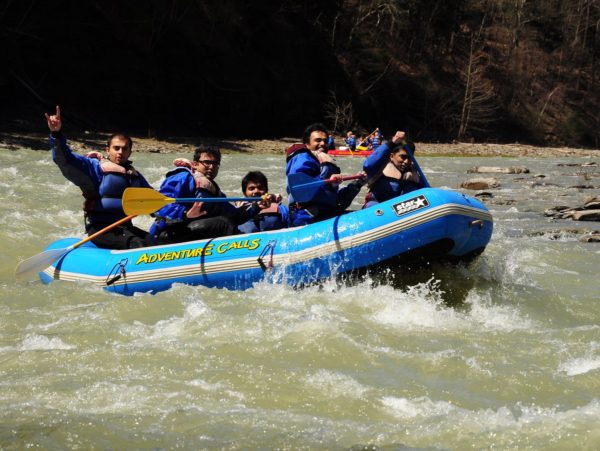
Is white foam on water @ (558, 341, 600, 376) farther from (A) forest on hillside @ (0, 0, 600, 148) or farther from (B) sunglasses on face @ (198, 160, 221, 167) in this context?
(A) forest on hillside @ (0, 0, 600, 148)

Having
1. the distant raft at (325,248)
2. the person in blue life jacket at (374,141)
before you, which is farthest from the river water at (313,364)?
the person in blue life jacket at (374,141)

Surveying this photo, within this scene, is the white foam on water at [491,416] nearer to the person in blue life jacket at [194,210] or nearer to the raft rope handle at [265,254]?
the raft rope handle at [265,254]

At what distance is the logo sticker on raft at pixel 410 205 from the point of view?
5680mm

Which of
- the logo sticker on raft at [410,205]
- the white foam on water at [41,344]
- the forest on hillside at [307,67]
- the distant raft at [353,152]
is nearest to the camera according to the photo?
the white foam on water at [41,344]

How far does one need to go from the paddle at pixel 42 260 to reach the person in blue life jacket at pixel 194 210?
28 centimetres

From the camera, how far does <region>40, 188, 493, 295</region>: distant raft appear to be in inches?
225

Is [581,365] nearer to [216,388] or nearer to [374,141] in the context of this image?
[216,388]

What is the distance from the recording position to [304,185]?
6.20 m

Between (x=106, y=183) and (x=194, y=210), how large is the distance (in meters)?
0.75

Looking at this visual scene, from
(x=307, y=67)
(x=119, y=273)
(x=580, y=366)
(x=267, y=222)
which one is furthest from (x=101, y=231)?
(x=307, y=67)

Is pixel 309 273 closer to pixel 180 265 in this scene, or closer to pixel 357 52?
pixel 180 265

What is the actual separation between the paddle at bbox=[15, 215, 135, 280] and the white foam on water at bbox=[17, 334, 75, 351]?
1751 mm

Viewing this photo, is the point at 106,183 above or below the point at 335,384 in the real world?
above

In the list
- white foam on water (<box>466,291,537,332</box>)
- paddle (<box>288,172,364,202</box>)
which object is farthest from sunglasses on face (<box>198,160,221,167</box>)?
white foam on water (<box>466,291,537,332</box>)
